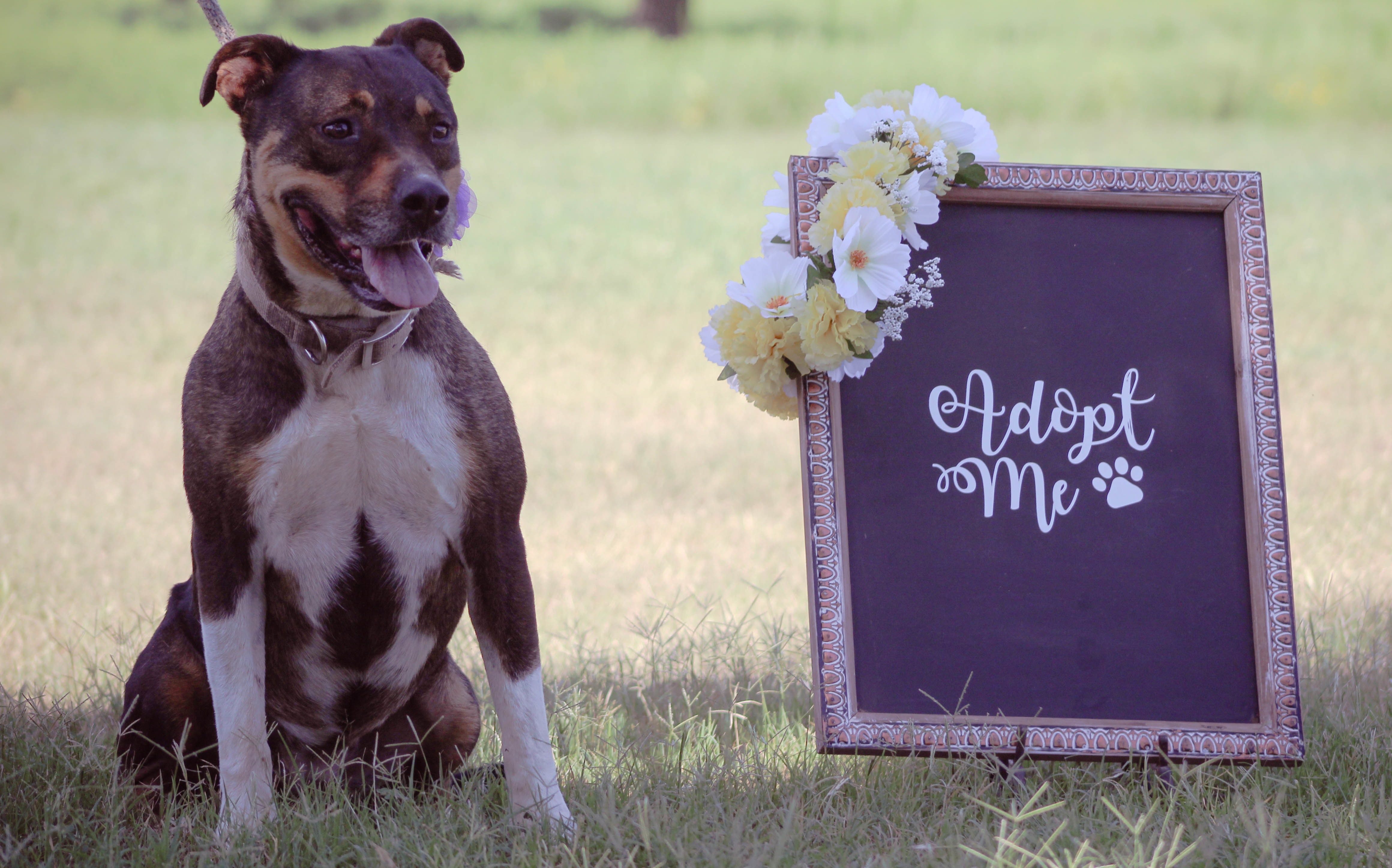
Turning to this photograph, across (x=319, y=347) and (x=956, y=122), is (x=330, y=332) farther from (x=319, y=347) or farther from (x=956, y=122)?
(x=956, y=122)

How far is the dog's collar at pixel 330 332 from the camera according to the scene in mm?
2348

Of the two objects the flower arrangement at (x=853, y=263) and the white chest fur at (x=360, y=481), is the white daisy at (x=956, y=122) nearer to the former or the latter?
the flower arrangement at (x=853, y=263)

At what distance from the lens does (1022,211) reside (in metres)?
2.75

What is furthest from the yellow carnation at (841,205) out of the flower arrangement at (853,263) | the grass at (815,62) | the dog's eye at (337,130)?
the grass at (815,62)

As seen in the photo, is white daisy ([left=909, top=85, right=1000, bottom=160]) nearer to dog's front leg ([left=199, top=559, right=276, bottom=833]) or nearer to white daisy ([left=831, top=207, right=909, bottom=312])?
white daisy ([left=831, top=207, right=909, bottom=312])

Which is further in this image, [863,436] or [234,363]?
[863,436]

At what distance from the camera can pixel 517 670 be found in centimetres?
250

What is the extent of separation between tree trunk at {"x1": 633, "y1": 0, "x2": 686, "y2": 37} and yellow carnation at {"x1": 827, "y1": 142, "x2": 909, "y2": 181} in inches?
492

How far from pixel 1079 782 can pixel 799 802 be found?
68 centimetres

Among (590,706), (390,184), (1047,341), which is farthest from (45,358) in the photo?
(1047,341)

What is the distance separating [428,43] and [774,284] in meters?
0.91

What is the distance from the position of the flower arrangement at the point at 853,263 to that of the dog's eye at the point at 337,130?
2.78ft

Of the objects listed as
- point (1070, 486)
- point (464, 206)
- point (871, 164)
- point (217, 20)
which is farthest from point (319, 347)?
point (1070, 486)

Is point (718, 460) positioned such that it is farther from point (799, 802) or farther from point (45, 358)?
point (45, 358)
